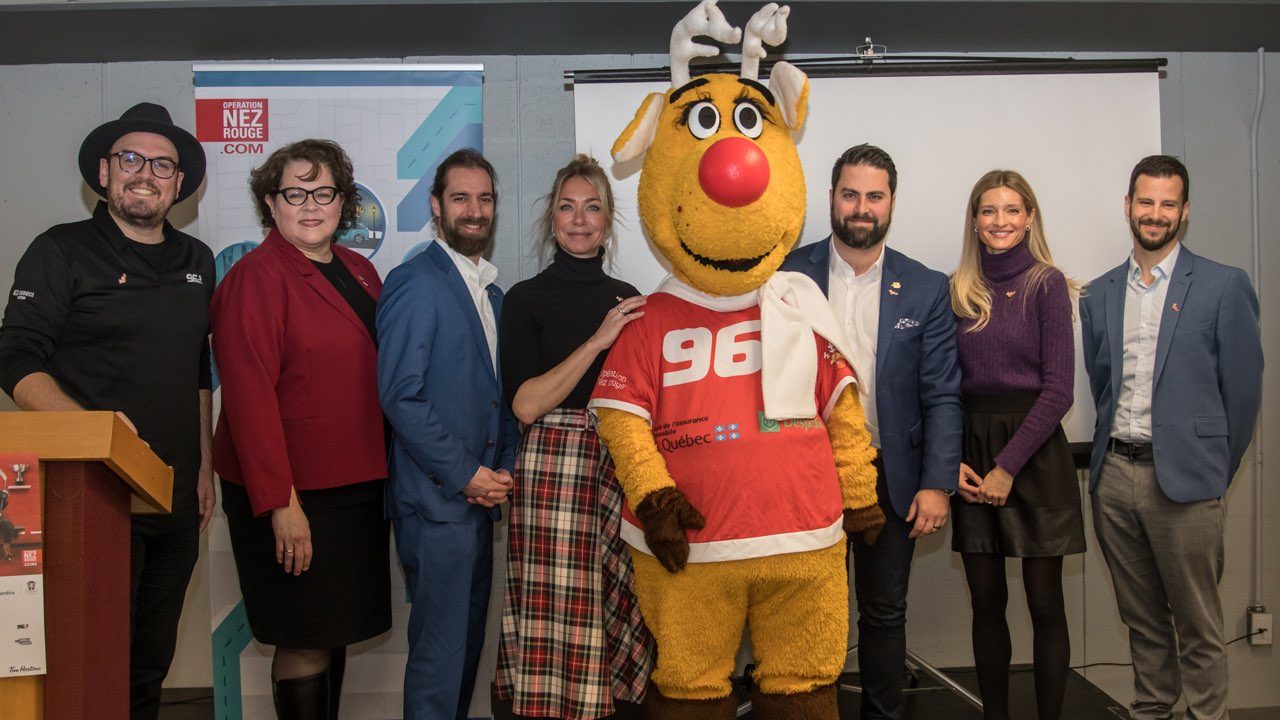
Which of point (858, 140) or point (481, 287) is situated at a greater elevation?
point (858, 140)

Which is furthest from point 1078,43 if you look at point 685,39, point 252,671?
point 252,671

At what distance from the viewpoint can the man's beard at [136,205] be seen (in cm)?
214

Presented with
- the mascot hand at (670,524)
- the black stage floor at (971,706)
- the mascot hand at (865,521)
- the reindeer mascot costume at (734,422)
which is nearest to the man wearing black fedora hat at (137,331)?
the reindeer mascot costume at (734,422)

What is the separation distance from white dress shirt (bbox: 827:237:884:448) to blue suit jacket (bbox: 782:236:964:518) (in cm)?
3

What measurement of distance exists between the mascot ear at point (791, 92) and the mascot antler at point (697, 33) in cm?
8

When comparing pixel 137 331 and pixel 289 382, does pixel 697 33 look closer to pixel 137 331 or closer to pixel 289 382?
pixel 289 382

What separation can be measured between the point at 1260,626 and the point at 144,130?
4.03 metres

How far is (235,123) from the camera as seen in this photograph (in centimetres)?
295

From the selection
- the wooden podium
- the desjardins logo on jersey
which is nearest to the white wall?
the desjardins logo on jersey

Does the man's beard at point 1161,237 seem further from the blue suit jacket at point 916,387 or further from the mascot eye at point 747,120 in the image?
the mascot eye at point 747,120

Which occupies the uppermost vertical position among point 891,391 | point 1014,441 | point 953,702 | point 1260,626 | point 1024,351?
point 1024,351

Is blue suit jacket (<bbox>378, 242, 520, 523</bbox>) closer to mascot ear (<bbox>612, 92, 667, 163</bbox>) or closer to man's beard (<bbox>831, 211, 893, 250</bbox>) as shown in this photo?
mascot ear (<bbox>612, 92, 667, 163</bbox>)

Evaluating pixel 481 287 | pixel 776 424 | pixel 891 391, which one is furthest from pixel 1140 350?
pixel 481 287

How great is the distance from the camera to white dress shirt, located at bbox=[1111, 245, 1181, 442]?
2547 millimetres
